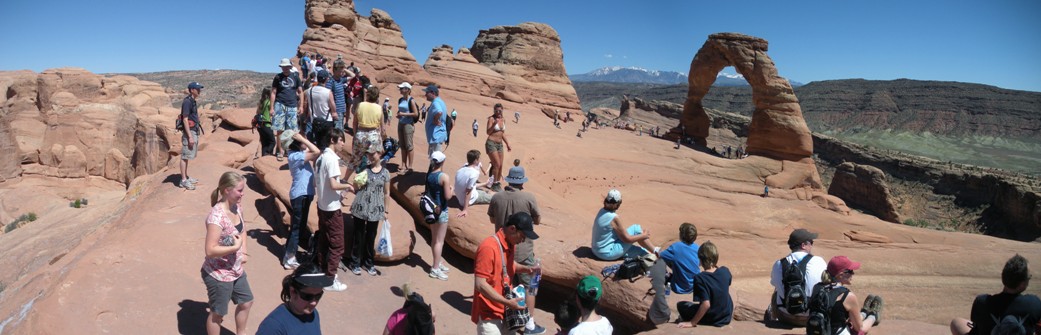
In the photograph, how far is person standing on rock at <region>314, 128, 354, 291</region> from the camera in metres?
5.53

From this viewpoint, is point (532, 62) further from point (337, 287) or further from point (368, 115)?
point (337, 287)

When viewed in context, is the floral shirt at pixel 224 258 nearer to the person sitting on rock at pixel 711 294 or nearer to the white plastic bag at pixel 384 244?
the white plastic bag at pixel 384 244

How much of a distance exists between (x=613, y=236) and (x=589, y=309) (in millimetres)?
2866

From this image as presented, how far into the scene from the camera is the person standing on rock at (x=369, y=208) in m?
6.10

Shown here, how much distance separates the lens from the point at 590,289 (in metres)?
3.45

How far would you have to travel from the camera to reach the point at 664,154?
21953 millimetres

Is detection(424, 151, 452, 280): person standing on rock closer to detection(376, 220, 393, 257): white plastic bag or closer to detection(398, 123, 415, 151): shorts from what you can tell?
detection(376, 220, 393, 257): white plastic bag

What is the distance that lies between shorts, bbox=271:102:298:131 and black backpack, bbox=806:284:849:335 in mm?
7449

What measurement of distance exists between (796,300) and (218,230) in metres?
4.68

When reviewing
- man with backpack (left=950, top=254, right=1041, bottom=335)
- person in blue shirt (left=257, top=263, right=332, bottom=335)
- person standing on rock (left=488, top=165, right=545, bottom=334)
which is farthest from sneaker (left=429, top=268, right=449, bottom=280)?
man with backpack (left=950, top=254, right=1041, bottom=335)

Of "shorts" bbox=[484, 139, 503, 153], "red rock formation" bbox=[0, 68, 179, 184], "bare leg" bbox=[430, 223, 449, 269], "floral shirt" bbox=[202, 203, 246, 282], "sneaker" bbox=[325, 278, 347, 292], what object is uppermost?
"shorts" bbox=[484, 139, 503, 153]

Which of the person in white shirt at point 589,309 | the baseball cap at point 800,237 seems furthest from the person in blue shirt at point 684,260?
the person in white shirt at point 589,309

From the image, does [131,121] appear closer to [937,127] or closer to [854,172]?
[854,172]

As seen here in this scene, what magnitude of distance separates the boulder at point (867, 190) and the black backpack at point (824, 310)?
25.9 meters
